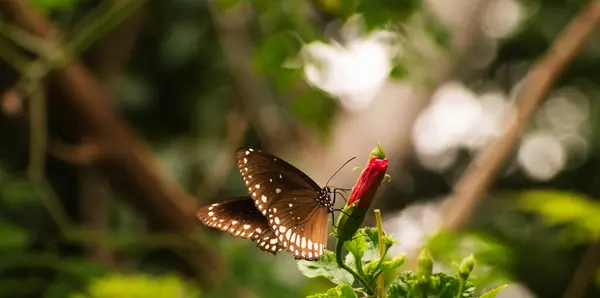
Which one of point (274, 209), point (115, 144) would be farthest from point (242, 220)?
point (115, 144)

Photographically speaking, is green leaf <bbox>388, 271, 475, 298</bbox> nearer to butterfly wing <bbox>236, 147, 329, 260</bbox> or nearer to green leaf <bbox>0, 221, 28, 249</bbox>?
butterfly wing <bbox>236, 147, 329, 260</bbox>

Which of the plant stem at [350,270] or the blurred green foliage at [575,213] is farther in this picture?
the blurred green foliage at [575,213]

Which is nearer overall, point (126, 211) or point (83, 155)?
point (83, 155)

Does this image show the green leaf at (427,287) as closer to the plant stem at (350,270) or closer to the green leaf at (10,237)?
the plant stem at (350,270)

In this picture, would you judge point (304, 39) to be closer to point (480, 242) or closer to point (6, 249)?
point (480, 242)

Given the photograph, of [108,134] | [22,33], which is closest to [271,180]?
[22,33]

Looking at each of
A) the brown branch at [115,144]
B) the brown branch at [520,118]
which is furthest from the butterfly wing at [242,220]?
the brown branch at [520,118]

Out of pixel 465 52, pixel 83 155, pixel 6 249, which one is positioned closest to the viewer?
pixel 6 249

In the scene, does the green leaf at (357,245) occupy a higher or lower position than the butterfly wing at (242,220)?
lower
